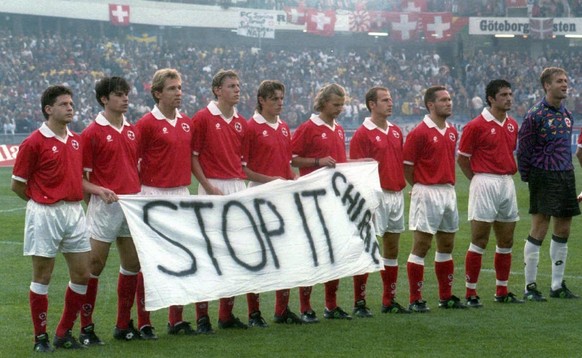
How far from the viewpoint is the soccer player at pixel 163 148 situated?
328 inches

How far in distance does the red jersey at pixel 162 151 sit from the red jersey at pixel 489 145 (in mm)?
2905

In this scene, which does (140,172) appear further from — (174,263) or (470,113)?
(470,113)

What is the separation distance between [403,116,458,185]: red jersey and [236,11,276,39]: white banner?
37.0 meters

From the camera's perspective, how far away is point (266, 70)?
4788 cm

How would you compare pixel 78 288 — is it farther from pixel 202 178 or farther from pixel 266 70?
pixel 266 70

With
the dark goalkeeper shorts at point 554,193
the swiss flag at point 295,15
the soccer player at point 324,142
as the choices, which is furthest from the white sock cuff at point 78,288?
the swiss flag at point 295,15

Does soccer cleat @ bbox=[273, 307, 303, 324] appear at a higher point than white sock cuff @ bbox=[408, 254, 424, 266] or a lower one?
lower

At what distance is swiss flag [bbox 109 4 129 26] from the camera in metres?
46.9

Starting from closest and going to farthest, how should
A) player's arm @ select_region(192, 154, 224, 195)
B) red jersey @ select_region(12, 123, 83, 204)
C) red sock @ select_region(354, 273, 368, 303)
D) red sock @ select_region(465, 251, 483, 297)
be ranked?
red jersey @ select_region(12, 123, 83, 204), player's arm @ select_region(192, 154, 224, 195), red sock @ select_region(354, 273, 368, 303), red sock @ select_region(465, 251, 483, 297)

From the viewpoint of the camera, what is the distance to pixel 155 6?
49250 mm

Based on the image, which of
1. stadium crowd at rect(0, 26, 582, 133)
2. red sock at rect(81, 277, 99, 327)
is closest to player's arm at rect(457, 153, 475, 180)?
red sock at rect(81, 277, 99, 327)

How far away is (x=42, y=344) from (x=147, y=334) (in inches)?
35.2

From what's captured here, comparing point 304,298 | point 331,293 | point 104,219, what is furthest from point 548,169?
point 104,219

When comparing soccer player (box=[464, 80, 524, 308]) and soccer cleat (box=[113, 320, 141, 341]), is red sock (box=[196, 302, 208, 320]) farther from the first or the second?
soccer player (box=[464, 80, 524, 308])
